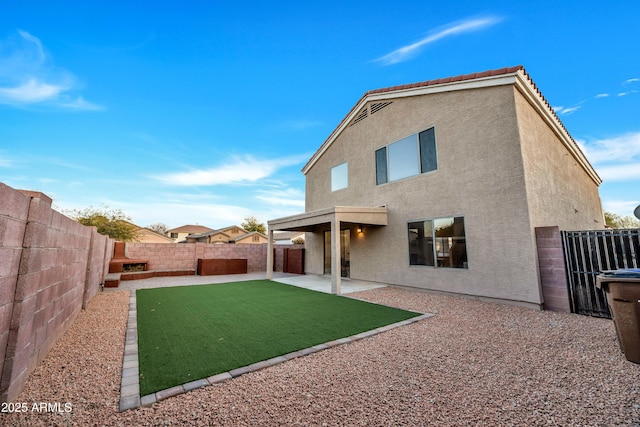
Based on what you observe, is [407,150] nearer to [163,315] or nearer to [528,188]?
[528,188]

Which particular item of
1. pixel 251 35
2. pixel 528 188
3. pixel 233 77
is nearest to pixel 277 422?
pixel 528 188

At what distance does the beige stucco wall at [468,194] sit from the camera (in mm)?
6211

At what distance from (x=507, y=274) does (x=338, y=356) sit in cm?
530

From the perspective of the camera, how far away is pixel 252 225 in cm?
5534

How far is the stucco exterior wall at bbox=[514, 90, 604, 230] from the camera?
6488 millimetres

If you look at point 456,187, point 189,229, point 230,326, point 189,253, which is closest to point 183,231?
point 189,229

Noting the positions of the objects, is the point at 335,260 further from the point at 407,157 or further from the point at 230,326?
the point at 407,157

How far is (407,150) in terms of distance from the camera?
350 inches

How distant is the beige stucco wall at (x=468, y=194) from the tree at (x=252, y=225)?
46.8m

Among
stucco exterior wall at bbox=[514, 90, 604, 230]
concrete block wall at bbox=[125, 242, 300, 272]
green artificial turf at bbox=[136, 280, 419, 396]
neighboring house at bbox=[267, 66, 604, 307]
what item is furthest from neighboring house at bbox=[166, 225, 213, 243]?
stucco exterior wall at bbox=[514, 90, 604, 230]

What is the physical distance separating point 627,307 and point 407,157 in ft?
21.6

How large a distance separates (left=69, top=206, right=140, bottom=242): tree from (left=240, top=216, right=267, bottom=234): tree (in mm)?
29059

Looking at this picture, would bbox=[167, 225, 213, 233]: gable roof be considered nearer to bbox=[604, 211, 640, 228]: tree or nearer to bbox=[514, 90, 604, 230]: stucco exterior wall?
bbox=[514, 90, 604, 230]: stucco exterior wall

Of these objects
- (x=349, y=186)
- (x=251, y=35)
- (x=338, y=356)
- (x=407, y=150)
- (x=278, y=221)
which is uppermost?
(x=251, y=35)
